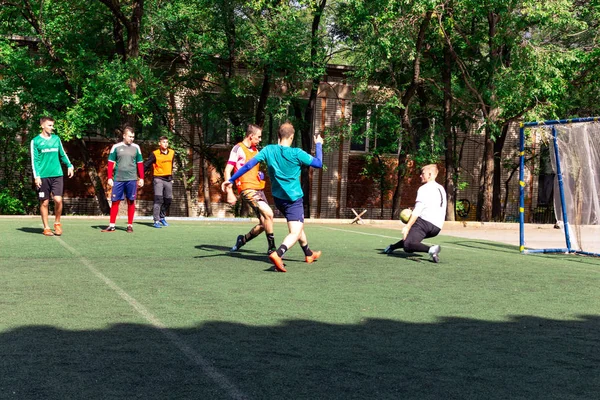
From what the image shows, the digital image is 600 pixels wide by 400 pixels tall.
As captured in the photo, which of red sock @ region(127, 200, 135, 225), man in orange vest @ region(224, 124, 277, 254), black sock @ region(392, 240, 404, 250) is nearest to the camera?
man in orange vest @ region(224, 124, 277, 254)

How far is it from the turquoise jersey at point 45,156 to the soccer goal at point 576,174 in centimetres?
857

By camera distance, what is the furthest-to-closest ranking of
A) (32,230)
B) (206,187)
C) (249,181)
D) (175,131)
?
(206,187), (175,131), (32,230), (249,181)

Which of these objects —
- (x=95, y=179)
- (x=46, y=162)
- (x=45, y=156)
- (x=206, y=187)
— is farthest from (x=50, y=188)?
(x=206, y=187)

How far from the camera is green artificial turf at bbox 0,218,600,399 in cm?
495

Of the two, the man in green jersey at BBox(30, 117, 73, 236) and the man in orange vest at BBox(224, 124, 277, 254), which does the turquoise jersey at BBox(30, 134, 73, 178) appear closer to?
the man in green jersey at BBox(30, 117, 73, 236)

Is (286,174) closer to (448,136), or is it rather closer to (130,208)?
(130,208)

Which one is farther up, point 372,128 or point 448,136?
point 372,128

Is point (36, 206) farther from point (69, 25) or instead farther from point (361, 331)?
point (361, 331)

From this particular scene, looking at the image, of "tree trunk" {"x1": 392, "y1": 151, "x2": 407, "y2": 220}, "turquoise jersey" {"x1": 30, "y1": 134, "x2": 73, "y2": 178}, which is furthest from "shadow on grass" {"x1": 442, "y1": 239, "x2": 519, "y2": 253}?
"tree trunk" {"x1": 392, "y1": 151, "x2": 407, "y2": 220}

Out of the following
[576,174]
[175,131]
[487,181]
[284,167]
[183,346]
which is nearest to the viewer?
[183,346]

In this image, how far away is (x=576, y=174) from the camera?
14383 mm

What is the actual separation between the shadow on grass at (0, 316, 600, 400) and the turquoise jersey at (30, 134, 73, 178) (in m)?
8.73

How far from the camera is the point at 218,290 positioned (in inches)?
339

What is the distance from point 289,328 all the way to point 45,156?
9.24 meters
